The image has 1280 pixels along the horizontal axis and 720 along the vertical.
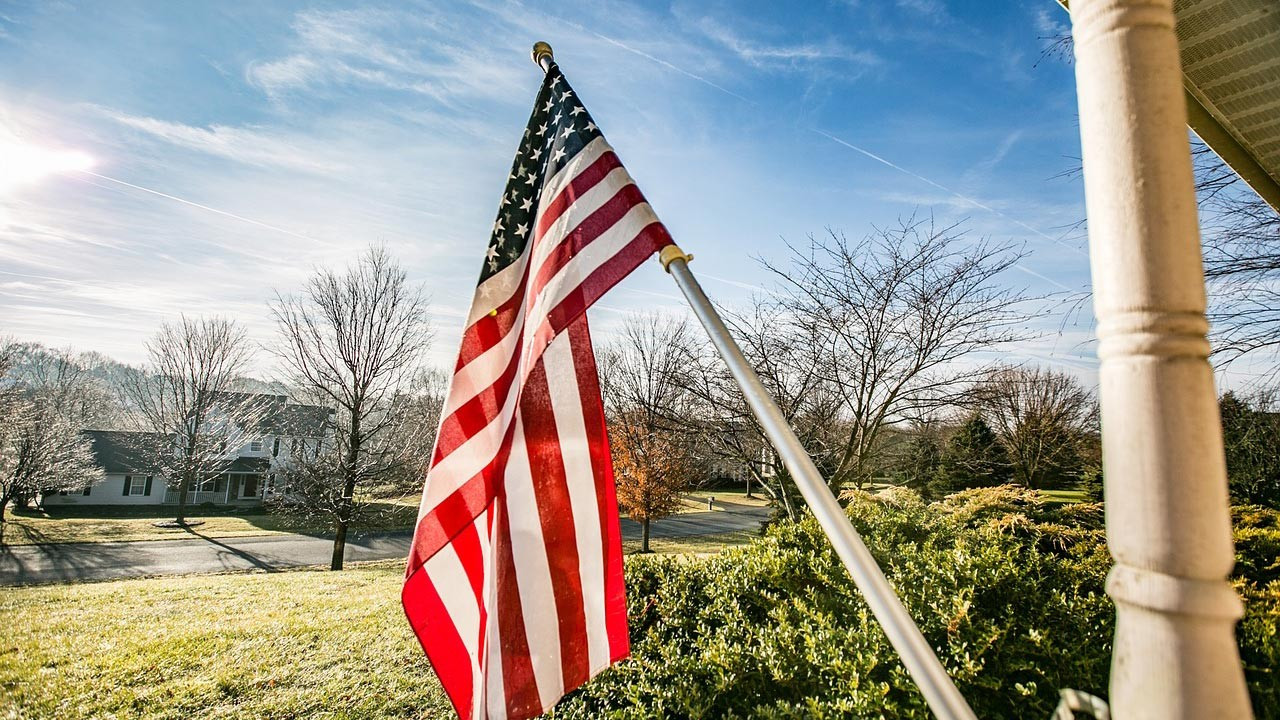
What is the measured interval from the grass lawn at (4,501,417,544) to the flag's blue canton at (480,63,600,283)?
74.8 ft

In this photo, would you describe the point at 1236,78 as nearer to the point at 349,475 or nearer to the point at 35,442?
the point at 349,475

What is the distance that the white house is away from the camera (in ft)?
110

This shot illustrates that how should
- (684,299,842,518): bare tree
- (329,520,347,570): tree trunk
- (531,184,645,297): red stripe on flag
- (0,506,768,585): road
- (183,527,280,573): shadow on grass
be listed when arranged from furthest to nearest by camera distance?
1. (183,527,280,573): shadow on grass
2. (0,506,768,585): road
3. (329,520,347,570): tree trunk
4. (684,299,842,518): bare tree
5. (531,184,645,297): red stripe on flag

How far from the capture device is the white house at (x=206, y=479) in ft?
110

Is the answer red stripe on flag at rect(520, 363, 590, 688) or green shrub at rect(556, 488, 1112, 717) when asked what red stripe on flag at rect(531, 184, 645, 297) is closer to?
red stripe on flag at rect(520, 363, 590, 688)

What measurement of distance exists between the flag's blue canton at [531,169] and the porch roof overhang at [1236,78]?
1.71 metres

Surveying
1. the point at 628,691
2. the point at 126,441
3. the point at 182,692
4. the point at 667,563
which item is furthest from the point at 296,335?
the point at 126,441

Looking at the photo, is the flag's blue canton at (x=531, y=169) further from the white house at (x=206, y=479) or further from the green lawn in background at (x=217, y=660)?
the white house at (x=206, y=479)

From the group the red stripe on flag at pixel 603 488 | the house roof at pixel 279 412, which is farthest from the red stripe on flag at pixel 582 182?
the house roof at pixel 279 412

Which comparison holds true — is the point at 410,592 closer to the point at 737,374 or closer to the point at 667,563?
the point at 737,374

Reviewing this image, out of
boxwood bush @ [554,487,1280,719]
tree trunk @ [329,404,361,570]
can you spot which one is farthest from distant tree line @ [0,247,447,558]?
boxwood bush @ [554,487,1280,719]

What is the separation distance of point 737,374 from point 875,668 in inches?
108

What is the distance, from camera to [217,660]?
6.35 metres

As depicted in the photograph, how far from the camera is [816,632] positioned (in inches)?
145
